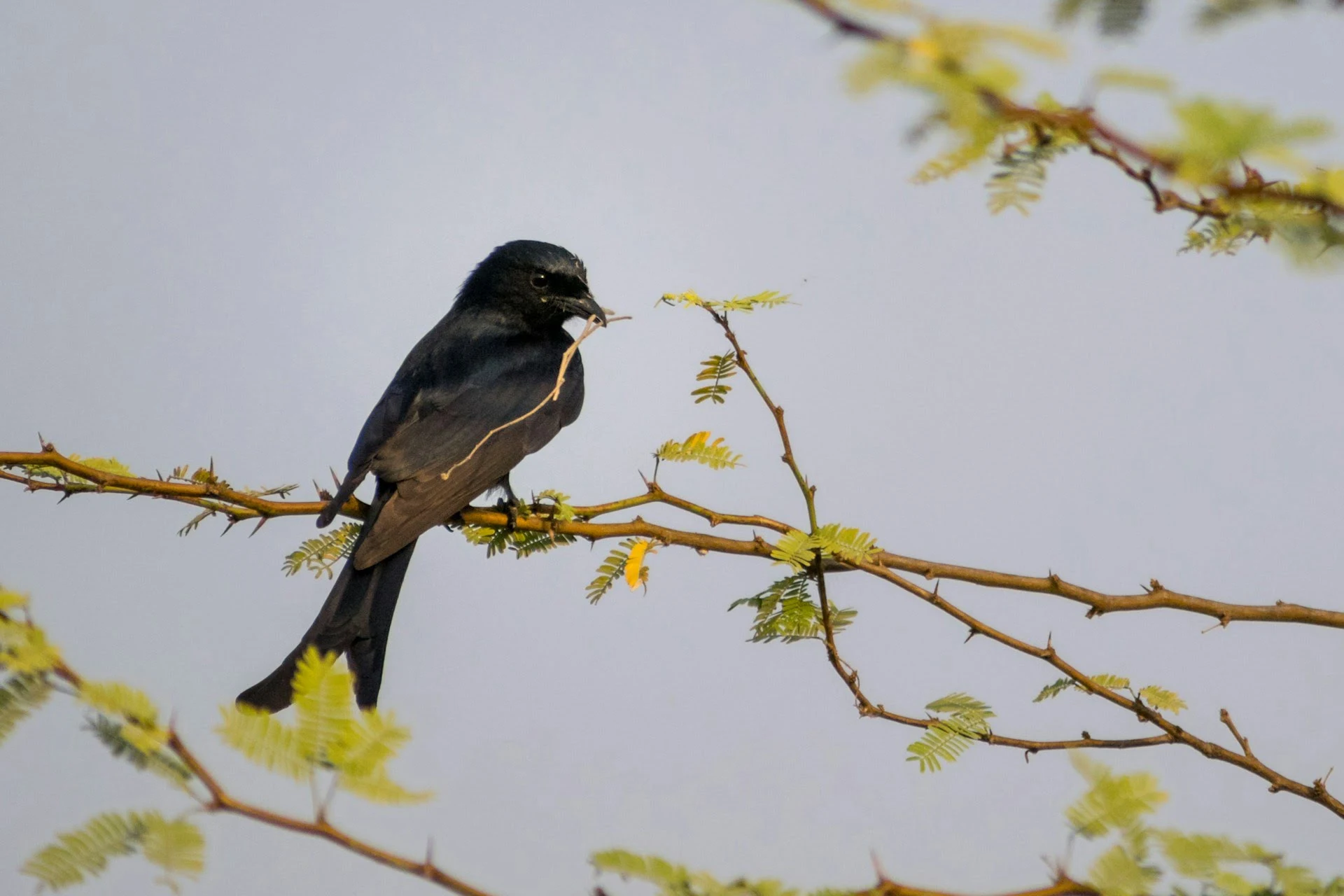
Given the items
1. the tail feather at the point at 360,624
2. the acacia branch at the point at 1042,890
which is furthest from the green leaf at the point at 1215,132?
the tail feather at the point at 360,624

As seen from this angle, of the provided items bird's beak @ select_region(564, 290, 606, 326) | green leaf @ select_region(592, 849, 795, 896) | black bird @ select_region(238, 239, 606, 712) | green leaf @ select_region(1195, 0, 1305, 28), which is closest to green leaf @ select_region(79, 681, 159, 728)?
green leaf @ select_region(592, 849, 795, 896)

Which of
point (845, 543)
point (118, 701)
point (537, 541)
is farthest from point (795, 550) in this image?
point (118, 701)

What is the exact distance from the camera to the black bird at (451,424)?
9.29 feet

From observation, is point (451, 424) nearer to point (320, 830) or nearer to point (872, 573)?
point (872, 573)

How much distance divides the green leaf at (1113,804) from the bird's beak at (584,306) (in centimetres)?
301

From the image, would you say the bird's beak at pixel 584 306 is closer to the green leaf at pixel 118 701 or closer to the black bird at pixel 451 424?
the black bird at pixel 451 424

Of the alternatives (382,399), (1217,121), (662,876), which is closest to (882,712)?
(662,876)

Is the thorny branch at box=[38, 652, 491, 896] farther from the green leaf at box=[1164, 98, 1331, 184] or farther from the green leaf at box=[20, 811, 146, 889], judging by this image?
the green leaf at box=[1164, 98, 1331, 184]

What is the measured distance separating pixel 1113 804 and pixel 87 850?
0.98 m

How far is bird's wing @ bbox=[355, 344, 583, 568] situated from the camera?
2.90 meters

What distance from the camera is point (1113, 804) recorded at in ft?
3.86

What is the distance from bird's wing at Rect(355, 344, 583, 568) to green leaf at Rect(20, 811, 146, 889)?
5.56 feet

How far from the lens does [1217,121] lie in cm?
78

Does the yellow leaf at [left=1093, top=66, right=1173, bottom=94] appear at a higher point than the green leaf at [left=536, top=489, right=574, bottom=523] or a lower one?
lower
